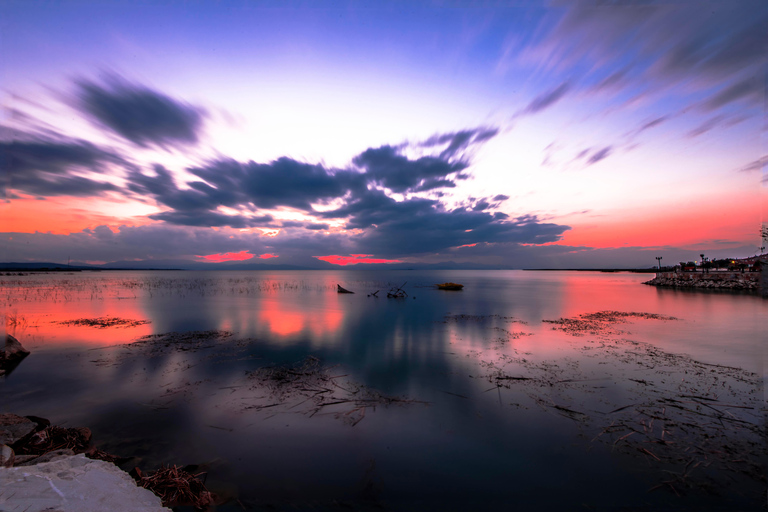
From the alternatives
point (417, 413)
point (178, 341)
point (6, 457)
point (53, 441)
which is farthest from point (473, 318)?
point (6, 457)

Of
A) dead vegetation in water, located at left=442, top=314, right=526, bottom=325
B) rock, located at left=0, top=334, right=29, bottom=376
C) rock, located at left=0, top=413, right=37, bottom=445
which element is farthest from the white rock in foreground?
dead vegetation in water, located at left=442, top=314, right=526, bottom=325

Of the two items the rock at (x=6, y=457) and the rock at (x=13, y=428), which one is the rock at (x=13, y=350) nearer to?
the rock at (x=13, y=428)

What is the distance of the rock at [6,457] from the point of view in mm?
5652

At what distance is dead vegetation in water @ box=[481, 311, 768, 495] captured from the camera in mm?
7090

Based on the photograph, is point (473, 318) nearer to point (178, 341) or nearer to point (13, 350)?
point (178, 341)

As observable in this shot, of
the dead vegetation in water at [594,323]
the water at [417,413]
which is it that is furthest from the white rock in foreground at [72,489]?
the dead vegetation in water at [594,323]

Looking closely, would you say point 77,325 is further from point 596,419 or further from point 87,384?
point 596,419

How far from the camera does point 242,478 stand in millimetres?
6699

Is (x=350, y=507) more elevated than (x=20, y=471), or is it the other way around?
(x=20, y=471)

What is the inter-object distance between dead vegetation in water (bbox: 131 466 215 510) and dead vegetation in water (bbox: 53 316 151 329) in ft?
72.8

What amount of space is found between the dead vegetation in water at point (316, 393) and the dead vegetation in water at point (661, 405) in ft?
16.4

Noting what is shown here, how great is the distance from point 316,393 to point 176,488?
538 centimetres

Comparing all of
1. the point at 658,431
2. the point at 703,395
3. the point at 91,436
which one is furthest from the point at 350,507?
the point at 703,395

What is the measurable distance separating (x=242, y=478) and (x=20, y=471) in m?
3.60
